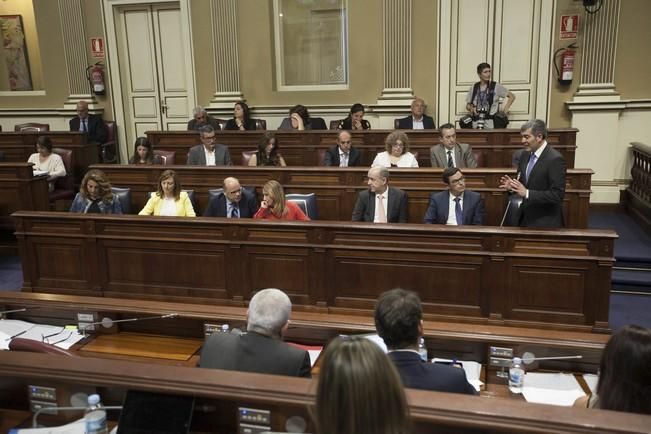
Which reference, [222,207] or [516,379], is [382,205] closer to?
[222,207]

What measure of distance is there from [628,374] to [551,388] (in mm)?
863

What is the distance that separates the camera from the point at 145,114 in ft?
30.2

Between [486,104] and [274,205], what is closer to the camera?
[274,205]

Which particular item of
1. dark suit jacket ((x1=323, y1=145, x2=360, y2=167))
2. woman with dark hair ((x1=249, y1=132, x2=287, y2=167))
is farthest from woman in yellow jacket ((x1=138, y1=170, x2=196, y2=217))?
dark suit jacket ((x1=323, y1=145, x2=360, y2=167))

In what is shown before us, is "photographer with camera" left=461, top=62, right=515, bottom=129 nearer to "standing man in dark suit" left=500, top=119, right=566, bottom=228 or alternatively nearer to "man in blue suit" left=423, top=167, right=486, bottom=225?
"man in blue suit" left=423, top=167, right=486, bottom=225

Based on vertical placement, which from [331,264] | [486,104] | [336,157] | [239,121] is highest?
[486,104]

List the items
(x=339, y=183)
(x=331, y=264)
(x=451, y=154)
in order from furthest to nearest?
1. (x=451, y=154)
2. (x=339, y=183)
3. (x=331, y=264)

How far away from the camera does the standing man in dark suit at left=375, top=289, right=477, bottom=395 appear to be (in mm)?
1821

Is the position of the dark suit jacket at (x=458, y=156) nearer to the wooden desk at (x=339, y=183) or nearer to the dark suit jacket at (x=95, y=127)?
the wooden desk at (x=339, y=183)

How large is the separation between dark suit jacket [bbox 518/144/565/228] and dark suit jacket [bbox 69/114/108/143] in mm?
6613

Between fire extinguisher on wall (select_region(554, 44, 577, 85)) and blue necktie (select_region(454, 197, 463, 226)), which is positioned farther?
fire extinguisher on wall (select_region(554, 44, 577, 85))

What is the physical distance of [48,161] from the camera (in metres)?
6.68

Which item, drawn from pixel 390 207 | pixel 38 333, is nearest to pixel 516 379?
pixel 390 207

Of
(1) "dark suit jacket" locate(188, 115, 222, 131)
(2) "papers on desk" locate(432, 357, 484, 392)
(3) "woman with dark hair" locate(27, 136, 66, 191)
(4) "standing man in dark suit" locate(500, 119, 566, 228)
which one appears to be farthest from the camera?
(1) "dark suit jacket" locate(188, 115, 222, 131)
